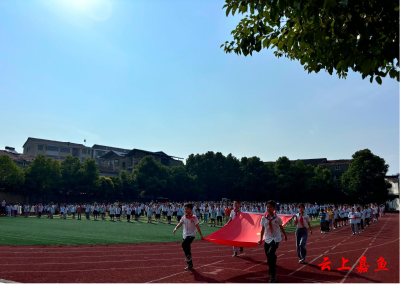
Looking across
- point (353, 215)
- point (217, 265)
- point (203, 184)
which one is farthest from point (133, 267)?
point (203, 184)

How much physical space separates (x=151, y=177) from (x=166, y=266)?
51.9 m

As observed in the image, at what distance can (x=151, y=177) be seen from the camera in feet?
202

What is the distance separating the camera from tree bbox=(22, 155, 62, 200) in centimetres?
4794

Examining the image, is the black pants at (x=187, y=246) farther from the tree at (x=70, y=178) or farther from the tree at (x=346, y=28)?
the tree at (x=70, y=178)

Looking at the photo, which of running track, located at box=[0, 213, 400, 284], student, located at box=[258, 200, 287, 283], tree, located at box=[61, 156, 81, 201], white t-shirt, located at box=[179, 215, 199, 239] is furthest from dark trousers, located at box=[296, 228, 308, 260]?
tree, located at box=[61, 156, 81, 201]

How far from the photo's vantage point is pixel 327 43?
6582 millimetres

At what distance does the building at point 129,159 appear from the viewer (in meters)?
76.9

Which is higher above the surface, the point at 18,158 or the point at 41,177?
the point at 18,158

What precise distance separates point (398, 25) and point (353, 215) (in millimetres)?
19263

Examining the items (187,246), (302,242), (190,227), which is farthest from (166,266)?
(302,242)

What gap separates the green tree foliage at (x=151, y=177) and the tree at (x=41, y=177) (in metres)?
15.1

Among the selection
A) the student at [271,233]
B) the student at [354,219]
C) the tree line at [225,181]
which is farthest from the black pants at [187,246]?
the tree line at [225,181]

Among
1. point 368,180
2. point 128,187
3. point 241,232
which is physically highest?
point 368,180

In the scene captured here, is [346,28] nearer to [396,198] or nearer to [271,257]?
[271,257]
